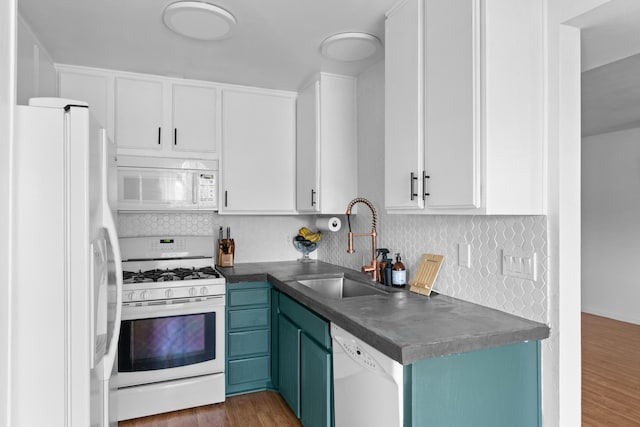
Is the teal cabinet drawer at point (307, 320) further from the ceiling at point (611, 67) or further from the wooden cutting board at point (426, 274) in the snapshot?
the ceiling at point (611, 67)

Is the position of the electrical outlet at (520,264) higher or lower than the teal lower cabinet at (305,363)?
higher

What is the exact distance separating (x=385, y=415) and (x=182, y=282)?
5.47 feet

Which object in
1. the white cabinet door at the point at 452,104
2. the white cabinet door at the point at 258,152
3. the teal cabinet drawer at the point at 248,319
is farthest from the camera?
the white cabinet door at the point at 258,152

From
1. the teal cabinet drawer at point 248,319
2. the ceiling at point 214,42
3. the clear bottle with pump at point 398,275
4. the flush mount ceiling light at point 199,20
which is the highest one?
the ceiling at point 214,42

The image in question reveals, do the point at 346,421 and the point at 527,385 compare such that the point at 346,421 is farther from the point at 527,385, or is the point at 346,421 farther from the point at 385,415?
the point at 527,385

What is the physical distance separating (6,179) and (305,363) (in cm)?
162

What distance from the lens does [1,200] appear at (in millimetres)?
1150

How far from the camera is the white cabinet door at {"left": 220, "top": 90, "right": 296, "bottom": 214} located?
318 centimetres

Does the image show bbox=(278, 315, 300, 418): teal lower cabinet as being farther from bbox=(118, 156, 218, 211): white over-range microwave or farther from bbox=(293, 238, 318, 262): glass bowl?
bbox=(118, 156, 218, 211): white over-range microwave

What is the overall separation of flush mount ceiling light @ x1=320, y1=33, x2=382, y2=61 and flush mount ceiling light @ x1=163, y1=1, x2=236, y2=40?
0.58 meters

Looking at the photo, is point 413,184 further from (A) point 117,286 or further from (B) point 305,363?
(A) point 117,286

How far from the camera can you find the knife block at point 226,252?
3.29 metres

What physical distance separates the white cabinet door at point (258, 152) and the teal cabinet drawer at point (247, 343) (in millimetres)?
960

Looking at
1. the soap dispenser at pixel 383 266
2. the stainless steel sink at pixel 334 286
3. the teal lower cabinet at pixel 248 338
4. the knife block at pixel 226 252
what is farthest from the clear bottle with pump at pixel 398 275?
the knife block at pixel 226 252
